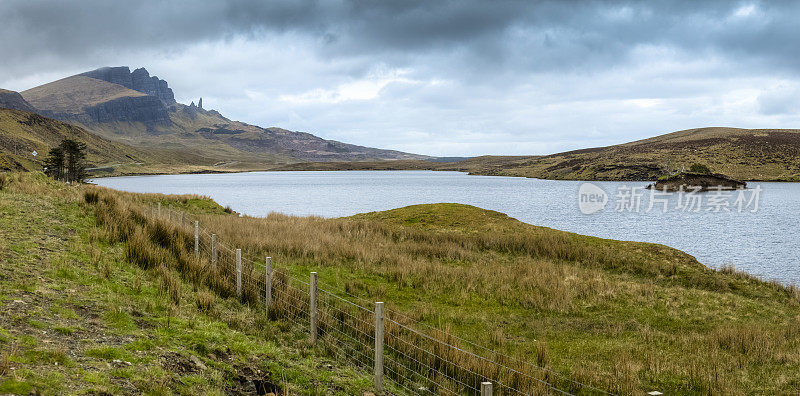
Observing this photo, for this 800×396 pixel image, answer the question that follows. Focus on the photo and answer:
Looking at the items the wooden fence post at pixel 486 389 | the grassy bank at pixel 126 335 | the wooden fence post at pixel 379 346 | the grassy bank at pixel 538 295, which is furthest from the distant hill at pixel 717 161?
the wooden fence post at pixel 486 389

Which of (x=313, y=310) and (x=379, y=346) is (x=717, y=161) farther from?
(x=379, y=346)

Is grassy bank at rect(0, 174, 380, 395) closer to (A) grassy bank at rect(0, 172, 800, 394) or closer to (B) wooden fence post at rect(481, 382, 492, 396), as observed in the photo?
(A) grassy bank at rect(0, 172, 800, 394)

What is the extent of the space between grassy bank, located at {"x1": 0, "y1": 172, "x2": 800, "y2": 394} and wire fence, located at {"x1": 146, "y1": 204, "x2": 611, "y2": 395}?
56 centimetres

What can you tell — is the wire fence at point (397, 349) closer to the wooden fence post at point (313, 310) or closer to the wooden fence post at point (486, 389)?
the wooden fence post at point (313, 310)

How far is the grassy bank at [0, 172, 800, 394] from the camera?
1076 centimetres

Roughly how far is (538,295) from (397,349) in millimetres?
8043

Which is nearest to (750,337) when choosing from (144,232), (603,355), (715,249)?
(603,355)

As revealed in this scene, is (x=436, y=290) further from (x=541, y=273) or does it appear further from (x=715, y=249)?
(x=715, y=249)

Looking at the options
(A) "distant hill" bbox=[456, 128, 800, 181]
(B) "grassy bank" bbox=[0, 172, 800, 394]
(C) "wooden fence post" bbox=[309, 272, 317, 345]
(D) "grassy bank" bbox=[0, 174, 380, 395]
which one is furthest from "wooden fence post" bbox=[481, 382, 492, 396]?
(A) "distant hill" bbox=[456, 128, 800, 181]

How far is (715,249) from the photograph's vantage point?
3662cm

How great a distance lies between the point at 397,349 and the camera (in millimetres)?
11227

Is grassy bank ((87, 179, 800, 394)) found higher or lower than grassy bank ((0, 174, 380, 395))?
lower

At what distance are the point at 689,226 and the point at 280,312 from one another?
168 ft

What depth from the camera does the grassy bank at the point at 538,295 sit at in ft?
35.3
